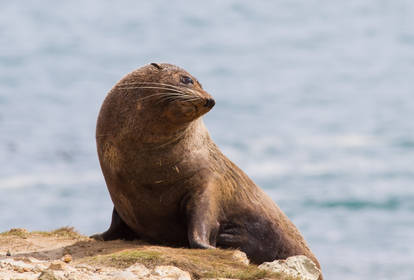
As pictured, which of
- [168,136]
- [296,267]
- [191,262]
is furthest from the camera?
[168,136]

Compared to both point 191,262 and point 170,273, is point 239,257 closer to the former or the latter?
point 191,262

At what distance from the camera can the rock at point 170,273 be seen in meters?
9.33

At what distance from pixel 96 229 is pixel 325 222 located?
817 centimetres

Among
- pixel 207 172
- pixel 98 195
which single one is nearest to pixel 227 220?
pixel 207 172

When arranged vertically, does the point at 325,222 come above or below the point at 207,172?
above

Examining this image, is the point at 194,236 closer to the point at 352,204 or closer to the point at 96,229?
the point at 96,229

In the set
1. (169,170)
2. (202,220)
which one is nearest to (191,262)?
(202,220)

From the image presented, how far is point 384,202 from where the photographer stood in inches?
1382

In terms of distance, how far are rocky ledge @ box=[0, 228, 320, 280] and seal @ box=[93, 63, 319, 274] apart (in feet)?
1.61

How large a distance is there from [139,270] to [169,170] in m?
2.09

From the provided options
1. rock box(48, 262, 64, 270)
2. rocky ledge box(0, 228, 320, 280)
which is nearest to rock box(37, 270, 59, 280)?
rocky ledge box(0, 228, 320, 280)

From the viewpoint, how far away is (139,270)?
31.1 ft

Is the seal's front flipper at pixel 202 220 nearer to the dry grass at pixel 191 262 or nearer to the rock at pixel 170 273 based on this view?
the dry grass at pixel 191 262

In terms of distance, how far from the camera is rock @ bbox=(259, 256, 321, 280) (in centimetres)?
1056
